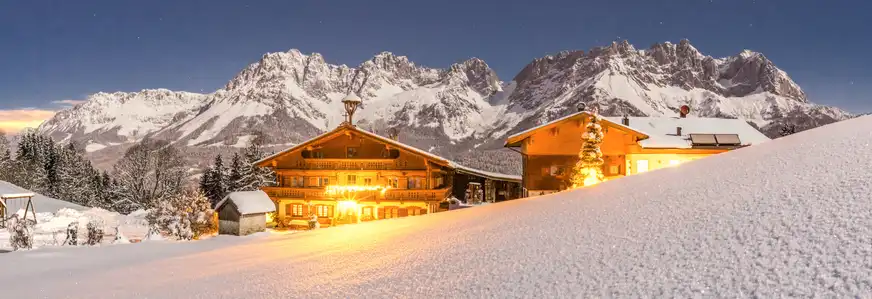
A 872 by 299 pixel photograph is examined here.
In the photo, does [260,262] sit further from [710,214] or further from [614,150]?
[614,150]

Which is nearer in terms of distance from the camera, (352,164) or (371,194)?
(371,194)

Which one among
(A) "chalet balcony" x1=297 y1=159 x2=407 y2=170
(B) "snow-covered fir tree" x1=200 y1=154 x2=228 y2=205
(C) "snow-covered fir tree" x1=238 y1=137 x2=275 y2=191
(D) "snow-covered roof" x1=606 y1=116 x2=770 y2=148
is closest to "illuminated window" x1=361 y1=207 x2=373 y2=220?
(A) "chalet balcony" x1=297 y1=159 x2=407 y2=170

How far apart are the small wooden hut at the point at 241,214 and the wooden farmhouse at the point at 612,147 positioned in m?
17.3

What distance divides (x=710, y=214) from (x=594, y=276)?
1812 mm

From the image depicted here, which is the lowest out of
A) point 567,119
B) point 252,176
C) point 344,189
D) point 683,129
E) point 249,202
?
point 249,202

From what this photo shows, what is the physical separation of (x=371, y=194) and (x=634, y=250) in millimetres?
29586

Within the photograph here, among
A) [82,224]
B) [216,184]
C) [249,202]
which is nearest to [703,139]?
[249,202]

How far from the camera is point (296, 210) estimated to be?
3528cm

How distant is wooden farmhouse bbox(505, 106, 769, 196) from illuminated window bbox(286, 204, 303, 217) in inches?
625

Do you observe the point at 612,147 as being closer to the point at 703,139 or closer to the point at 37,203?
the point at 703,139

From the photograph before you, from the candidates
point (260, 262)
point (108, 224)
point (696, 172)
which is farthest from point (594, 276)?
point (108, 224)

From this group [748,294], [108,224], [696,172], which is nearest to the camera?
[748,294]

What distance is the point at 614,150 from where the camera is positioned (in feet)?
107

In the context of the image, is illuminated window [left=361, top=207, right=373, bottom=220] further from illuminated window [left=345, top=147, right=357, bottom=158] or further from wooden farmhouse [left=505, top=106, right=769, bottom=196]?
wooden farmhouse [left=505, top=106, right=769, bottom=196]
